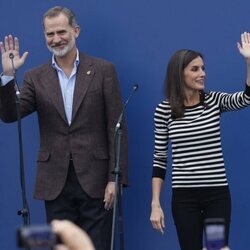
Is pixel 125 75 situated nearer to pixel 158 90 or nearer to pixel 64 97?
pixel 158 90

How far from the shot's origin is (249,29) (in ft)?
11.5

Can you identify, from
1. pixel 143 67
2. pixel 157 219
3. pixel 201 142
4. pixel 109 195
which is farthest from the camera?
pixel 143 67

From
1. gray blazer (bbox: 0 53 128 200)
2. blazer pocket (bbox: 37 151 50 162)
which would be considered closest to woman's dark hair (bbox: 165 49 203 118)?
gray blazer (bbox: 0 53 128 200)

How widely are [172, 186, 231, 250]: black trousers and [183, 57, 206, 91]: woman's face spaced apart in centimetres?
49

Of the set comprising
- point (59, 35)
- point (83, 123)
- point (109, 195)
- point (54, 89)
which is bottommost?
point (109, 195)

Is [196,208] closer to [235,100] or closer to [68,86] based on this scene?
[235,100]

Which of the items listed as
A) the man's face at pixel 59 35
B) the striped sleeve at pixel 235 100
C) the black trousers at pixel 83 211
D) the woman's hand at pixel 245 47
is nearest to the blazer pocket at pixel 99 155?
the black trousers at pixel 83 211

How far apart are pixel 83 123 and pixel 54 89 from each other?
234 millimetres

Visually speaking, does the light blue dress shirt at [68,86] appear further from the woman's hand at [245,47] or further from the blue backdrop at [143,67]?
the woman's hand at [245,47]

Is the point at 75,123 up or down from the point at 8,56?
down

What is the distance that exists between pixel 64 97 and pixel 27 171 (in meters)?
0.81

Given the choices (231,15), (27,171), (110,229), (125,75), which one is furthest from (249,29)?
(27,171)

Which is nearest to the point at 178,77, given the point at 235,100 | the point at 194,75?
the point at 194,75

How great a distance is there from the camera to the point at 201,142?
9.92 ft
